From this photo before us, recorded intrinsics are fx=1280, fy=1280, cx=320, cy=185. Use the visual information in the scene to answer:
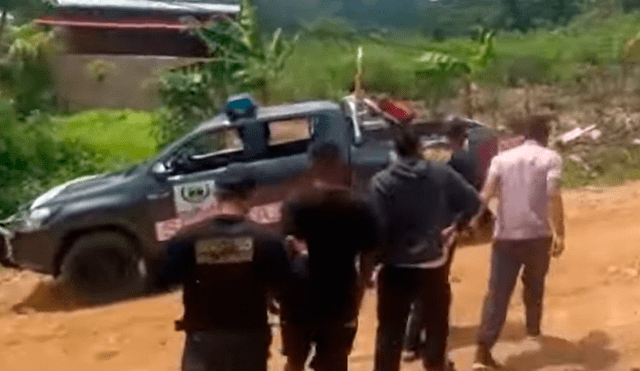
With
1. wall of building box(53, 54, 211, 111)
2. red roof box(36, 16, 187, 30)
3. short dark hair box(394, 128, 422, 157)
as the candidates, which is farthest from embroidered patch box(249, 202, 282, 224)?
red roof box(36, 16, 187, 30)

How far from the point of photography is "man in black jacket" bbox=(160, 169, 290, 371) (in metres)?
4.55

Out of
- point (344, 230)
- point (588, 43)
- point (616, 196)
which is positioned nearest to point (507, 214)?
point (344, 230)

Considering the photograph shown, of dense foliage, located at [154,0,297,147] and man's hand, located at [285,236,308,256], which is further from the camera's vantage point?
dense foliage, located at [154,0,297,147]

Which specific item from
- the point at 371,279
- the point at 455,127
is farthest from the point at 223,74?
the point at 371,279

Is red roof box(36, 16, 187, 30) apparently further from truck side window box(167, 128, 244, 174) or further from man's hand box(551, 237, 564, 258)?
man's hand box(551, 237, 564, 258)

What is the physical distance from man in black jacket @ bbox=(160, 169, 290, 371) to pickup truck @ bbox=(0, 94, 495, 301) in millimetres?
6122

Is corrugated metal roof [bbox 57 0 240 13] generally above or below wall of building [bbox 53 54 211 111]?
above

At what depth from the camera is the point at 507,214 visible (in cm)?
677

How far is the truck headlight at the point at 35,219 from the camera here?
36.0 feet

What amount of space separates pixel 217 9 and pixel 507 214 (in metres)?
24.3

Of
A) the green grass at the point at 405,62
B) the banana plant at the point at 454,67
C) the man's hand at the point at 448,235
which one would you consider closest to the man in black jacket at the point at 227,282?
the man's hand at the point at 448,235

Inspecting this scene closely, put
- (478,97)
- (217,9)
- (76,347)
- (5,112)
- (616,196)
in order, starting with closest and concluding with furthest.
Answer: (76,347) → (616,196) → (5,112) → (478,97) → (217,9)

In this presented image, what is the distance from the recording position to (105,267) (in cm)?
1099

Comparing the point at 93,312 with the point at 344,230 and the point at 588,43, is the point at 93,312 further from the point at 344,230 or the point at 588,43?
the point at 588,43
